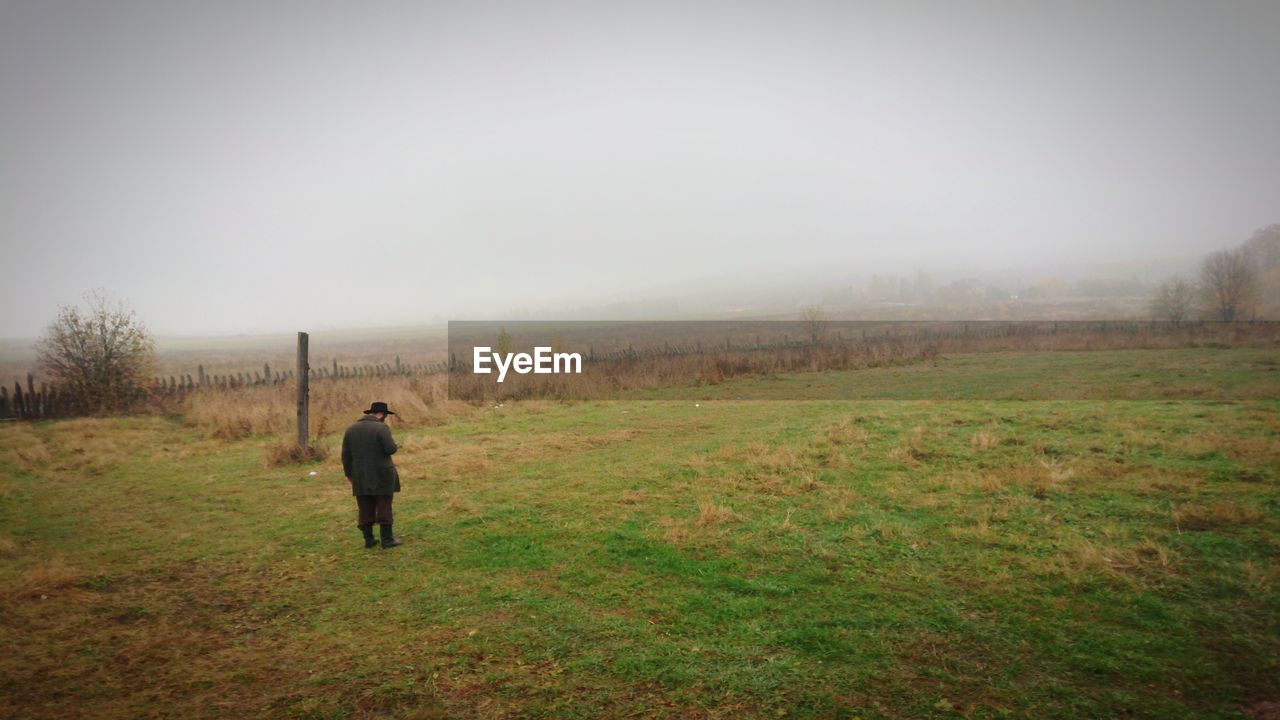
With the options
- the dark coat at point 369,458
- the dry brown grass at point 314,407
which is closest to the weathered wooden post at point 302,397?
the dry brown grass at point 314,407

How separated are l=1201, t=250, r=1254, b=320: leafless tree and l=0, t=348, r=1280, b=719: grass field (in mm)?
39917

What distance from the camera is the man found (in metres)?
8.60

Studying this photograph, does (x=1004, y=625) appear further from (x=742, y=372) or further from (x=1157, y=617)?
(x=742, y=372)

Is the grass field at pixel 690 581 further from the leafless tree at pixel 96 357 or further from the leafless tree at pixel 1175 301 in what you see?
the leafless tree at pixel 1175 301

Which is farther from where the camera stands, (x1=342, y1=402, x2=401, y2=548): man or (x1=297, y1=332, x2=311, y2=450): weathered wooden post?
(x1=297, y1=332, x2=311, y2=450): weathered wooden post

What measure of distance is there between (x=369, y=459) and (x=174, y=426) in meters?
15.5

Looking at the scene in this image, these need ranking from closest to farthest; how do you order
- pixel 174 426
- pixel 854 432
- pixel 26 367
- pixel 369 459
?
pixel 369 459 < pixel 854 432 < pixel 174 426 < pixel 26 367

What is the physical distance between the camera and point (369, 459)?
8.59m

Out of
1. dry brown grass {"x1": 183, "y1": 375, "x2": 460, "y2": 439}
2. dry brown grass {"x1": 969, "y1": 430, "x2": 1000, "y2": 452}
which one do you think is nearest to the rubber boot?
dry brown grass {"x1": 183, "y1": 375, "x2": 460, "y2": 439}

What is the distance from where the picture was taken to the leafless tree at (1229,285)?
4281 cm

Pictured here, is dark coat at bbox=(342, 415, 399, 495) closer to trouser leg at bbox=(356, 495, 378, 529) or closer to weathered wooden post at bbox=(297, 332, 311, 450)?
trouser leg at bbox=(356, 495, 378, 529)

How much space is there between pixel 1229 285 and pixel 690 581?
54.6 m

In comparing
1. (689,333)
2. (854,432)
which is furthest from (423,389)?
(689,333)

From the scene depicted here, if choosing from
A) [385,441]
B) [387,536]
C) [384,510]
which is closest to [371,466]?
[385,441]
